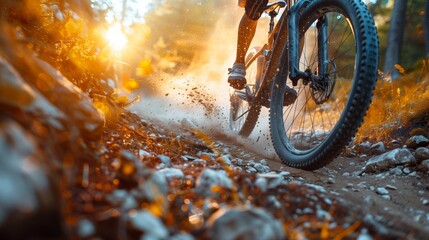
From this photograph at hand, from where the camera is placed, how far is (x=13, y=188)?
655 millimetres

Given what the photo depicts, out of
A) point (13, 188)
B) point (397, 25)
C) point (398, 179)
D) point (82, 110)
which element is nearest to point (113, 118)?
point (82, 110)

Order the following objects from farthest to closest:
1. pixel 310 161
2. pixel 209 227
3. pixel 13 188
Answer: pixel 310 161, pixel 209 227, pixel 13 188

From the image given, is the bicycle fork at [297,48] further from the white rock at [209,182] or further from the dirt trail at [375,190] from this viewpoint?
the white rock at [209,182]

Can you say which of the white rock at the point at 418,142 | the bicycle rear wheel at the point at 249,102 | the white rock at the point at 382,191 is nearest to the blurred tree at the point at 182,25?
the bicycle rear wheel at the point at 249,102

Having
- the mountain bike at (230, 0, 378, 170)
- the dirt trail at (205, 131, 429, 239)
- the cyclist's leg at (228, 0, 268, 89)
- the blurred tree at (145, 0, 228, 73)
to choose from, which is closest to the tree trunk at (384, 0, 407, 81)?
the blurred tree at (145, 0, 228, 73)

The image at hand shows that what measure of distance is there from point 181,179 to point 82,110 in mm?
523

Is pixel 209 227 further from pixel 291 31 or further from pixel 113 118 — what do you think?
pixel 291 31

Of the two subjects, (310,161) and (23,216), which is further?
(310,161)

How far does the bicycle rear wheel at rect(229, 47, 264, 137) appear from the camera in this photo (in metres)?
3.97

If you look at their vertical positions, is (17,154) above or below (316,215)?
above

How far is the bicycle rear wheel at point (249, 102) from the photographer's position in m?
3.97

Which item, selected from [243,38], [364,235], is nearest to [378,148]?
[243,38]

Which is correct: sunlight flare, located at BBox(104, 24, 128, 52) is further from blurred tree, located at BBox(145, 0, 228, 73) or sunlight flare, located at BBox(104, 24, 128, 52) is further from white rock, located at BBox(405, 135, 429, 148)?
blurred tree, located at BBox(145, 0, 228, 73)

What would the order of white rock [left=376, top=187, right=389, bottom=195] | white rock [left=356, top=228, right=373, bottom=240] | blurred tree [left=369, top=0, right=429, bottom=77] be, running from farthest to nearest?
blurred tree [left=369, top=0, right=429, bottom=77] < white rock [left=376, top=187, right=389, bottom=195] < white rock [left=356, top=228, right=373, bottom=240]
